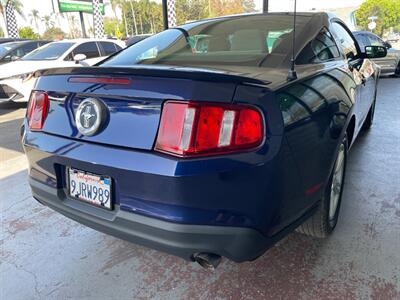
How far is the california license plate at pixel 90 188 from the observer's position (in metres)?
1.72

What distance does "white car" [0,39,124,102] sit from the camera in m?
7.25

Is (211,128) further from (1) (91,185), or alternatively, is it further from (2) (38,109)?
(2) (38,109)

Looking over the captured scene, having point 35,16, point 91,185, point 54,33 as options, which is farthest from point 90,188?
point 35,16

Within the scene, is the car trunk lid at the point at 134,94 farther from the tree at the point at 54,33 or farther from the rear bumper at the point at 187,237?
the tree at the point at 54,33

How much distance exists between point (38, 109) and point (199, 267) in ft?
4.46

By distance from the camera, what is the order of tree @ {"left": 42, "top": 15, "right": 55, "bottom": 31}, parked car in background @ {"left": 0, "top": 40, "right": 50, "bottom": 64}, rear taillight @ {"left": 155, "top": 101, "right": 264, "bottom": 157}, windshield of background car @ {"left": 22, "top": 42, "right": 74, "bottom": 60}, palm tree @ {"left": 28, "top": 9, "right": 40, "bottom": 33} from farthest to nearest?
1. palm tree @ {"left": 28, "top": 9, "right": 40, "bottom": 33}
2. tree @ {"left": 42, "top": 15, "right": 55, "bottom": 31}
3. parked car in background @ {"left": 0, "top": 40, "right": 50, "bottom": 64}
4. windshield of background car @ {"left": 22, "top": 42, "right": 74, "bottom": 60}
5. rear taillight @ {"left": 155, "top": 101, "right": 264, "bottom": 157}

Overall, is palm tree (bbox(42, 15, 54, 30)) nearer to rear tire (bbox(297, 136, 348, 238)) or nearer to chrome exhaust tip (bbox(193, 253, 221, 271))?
rear tire (bbox(297, 136, 348, 238))

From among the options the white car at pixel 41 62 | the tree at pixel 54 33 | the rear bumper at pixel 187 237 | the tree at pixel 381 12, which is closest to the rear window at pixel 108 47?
the white car at pixel 41 62

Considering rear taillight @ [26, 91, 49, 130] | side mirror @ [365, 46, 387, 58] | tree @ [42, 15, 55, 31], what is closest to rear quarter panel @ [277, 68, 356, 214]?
rear taillight @ [26, 91, 49, 130]

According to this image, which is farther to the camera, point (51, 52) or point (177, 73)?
point (51, 52)

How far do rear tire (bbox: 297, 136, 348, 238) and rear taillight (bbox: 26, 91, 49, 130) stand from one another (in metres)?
1.64

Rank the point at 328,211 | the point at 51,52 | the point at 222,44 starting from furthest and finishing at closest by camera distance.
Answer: the point at 51,52 < the point at 222,44 < the point at 328,211

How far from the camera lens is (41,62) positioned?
7613 millimetres

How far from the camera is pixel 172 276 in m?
2.18
